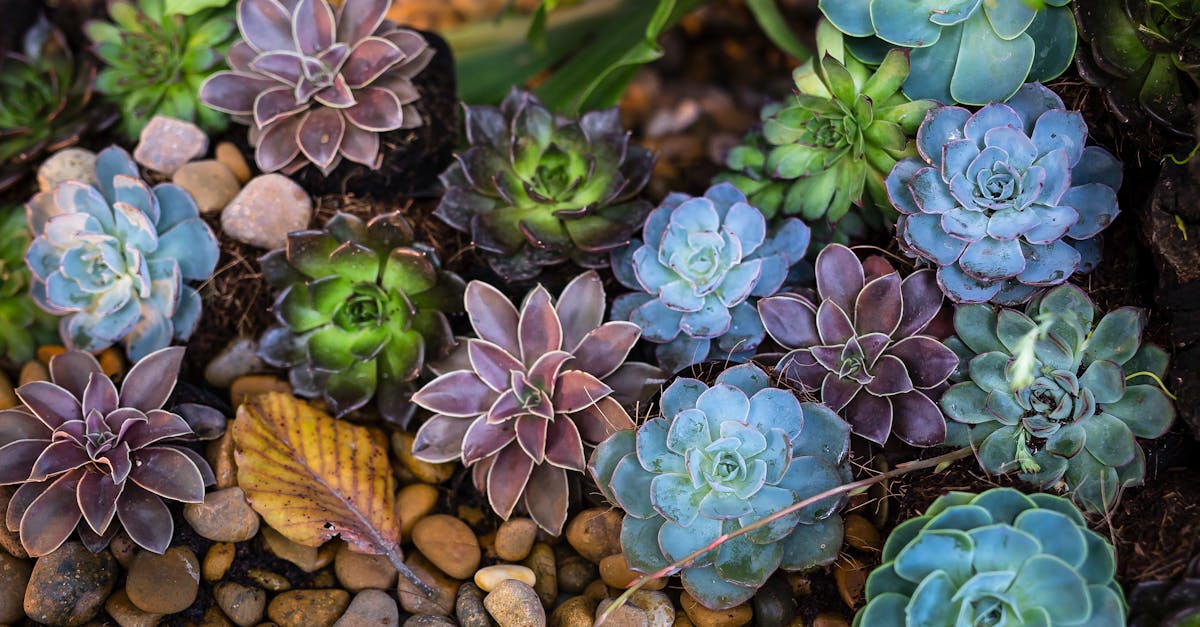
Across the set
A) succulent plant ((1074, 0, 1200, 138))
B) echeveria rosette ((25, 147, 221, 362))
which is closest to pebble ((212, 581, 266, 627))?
echeveria rosette ((25, 147, 221, 362))

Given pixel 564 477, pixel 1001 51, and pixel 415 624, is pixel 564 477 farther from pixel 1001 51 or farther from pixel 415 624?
pixel 1001 51

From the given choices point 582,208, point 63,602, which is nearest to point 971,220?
point 582,208

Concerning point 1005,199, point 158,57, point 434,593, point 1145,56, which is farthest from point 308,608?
point 1145,56

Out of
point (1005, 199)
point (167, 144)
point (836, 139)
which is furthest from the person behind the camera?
point (167, 144)

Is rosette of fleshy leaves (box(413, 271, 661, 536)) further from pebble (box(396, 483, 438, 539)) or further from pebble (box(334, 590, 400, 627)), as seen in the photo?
pebble (box(334, 590, 400, 627))

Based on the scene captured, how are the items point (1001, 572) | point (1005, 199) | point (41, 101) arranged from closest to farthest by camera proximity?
1. point (1001, 572)
2. point (1005, 199)
3. point (41, 101)

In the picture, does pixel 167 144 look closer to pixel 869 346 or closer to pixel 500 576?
pixel 500 576
